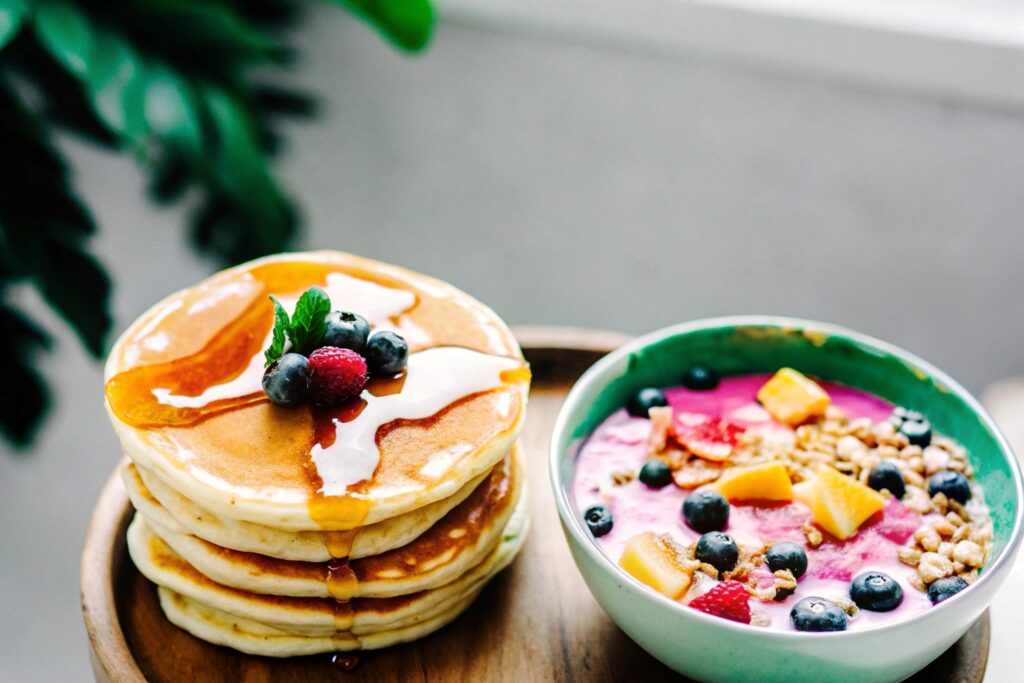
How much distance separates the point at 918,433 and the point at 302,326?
2.73ft

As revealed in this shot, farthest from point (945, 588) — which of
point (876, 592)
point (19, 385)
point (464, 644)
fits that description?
point (19, 385)

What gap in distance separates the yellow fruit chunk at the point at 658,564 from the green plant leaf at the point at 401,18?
43.2 inches

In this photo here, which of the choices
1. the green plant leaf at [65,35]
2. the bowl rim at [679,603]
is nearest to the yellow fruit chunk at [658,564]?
the bowl rim at [679,603]

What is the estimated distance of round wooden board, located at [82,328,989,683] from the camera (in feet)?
3.86

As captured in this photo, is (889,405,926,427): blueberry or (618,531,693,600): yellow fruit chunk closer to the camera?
(618,531,693,600): yellow fruit chunk

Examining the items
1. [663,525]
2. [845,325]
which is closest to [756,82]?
[845,325]

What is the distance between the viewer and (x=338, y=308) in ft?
4.43

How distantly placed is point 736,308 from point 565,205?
533mm

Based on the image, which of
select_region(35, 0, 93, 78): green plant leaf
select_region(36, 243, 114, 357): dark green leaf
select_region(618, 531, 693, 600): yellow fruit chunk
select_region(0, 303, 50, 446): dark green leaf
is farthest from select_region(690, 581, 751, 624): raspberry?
select_region(0, 303, 50, 446): dark green leaf

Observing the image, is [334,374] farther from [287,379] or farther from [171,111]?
[171,111]

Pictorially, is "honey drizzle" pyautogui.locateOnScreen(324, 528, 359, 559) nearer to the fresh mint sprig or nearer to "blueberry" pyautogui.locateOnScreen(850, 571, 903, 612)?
the fresh mint sprig

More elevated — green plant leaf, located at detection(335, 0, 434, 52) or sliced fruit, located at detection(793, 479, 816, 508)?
green plant leaf, located at detection(335, 0, 434, 52)

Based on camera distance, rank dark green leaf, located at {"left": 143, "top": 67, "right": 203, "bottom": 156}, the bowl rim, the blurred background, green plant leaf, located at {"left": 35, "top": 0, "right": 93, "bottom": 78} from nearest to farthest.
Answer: the bowl rim → green plant leaf, located at {"left": 35, "top": 0, "right": 93, "bottom": 78} → dark green leaf, located at {"left": 143, "top": 67, "right": 203, "bottom": 156} → the blurred background

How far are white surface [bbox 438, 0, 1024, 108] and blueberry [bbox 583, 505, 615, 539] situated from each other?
1402 millimetres
